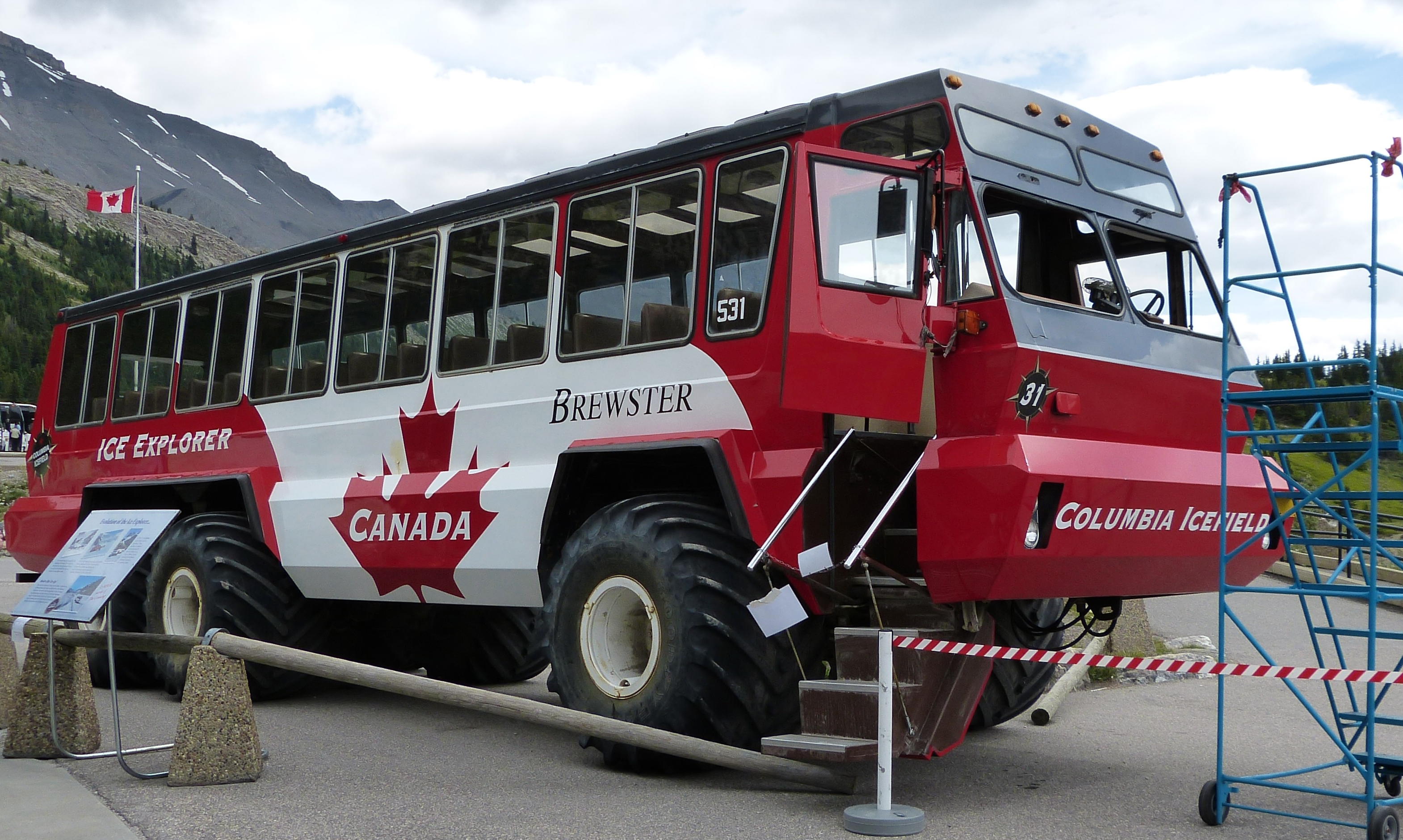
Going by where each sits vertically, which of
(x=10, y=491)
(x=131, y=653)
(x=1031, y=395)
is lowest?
(x=131, y=653)

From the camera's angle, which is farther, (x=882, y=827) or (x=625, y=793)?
(x=625, y=793)

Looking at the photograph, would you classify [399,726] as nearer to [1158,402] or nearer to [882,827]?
[882,827]

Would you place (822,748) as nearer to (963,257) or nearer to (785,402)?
(785,402)

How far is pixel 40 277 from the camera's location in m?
152

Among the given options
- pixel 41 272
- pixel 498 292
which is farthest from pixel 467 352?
pixel 41 272

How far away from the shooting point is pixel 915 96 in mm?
6609

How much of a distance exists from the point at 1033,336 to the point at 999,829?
220 cm

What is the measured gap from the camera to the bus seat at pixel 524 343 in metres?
7.89

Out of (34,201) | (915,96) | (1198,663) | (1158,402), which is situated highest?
(34,201)

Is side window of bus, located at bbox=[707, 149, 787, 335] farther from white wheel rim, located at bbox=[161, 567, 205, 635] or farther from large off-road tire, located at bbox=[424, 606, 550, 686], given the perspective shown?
white wheel rim, located at bbox=[161, 567, 205, 635]

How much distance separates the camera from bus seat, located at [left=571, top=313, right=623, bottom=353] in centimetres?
742

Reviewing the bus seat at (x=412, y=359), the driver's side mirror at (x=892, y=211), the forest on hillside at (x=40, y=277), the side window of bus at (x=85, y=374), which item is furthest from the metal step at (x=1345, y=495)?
the forest on hillside at (x=40, y=277)

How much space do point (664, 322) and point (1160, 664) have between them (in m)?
3.10

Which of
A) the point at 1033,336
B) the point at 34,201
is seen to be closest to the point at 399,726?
the point at 1033,336
